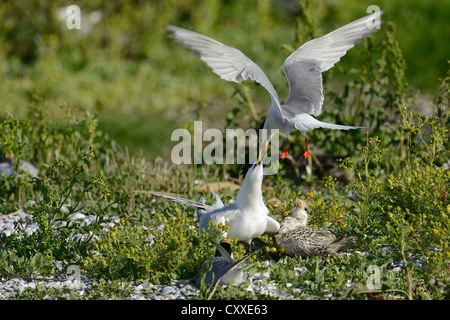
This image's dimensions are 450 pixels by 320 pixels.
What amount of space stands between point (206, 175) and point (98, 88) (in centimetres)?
301

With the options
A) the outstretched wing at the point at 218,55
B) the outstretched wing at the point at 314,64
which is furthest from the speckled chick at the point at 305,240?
the outstretched wing at the point at 218,55

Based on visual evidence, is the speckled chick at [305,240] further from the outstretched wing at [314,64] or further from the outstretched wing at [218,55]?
the outstretched wing at [218,55]

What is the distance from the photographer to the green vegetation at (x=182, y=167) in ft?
11.3

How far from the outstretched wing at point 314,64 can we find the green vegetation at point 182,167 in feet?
1.31

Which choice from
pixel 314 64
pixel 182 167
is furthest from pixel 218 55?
pixel 182 167

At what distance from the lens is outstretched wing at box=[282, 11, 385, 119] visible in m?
3.68

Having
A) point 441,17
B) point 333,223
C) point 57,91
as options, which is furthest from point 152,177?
point 441,17

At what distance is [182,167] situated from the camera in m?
5.27

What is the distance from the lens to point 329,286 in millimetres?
3271

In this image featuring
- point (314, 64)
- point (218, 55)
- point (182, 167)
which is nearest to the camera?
A: point (218, 55)

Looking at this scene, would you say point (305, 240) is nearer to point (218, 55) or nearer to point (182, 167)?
point (218, 55)

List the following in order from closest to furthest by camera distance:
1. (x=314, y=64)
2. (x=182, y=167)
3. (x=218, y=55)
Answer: (x=218, y=55)
(x=314, y=64)
(x=182, y=167)

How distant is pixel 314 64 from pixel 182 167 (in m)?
1.80

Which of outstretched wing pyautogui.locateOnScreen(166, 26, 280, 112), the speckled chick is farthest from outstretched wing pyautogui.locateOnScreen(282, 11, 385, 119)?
the speckled chick
